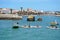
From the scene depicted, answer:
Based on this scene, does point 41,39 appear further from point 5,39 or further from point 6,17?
point 6,17

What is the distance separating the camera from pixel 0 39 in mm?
31016

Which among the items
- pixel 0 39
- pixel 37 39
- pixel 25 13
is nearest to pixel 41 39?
pixel 37 39

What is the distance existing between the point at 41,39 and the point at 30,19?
51891mm

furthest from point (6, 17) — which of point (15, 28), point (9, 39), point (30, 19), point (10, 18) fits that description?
point (9, 39)

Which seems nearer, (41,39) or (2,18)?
(41,39)

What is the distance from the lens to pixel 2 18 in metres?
97.5

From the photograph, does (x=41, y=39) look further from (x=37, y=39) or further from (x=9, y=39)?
(x=9, y=39)

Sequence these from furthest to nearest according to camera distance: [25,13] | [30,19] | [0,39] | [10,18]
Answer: [25,13]
[10,18]
[30,19]
[0,39]

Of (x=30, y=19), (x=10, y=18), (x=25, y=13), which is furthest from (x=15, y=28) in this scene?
(x=25, y=13)

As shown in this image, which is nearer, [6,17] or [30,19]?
[30,19]

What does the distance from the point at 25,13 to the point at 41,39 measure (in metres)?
140

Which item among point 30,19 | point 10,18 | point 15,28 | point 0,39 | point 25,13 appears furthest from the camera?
point 25,13

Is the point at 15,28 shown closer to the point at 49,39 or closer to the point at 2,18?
the point at 49,39

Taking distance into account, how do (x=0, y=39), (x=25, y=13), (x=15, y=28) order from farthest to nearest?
(x=25, y=13)
(x=15, y=28)
(x=0, y=39)
